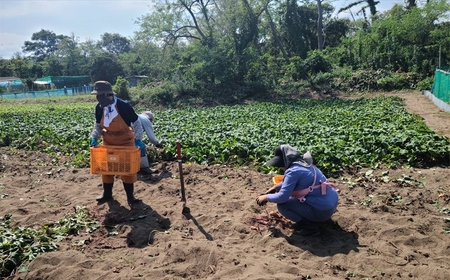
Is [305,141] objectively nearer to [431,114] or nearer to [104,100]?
[104,100]

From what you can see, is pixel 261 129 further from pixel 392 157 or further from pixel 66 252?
pixel 66 252

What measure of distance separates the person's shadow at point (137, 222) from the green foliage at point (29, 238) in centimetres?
28

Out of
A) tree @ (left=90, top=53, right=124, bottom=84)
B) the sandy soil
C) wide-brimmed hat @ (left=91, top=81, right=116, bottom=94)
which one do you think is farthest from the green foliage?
tree @ (left=90, top=53, right=124, bottom=84)

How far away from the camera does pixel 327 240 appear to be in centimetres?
446

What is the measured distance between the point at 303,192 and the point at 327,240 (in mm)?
688

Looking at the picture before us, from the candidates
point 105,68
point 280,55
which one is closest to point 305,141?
point 280,55

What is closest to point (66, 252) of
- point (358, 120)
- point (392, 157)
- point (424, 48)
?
point (392, 157)

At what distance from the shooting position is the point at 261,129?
37.4 feet

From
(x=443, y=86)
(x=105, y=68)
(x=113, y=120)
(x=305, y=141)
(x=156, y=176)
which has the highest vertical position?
(x=105, y=68)

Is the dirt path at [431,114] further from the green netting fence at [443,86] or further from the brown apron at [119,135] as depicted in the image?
the brown apron at [119,135]

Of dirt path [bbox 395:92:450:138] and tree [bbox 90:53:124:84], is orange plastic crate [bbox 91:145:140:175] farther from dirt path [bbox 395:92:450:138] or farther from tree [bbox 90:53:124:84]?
tree [bbox 90:53:124:84]

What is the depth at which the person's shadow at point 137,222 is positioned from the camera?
471 centimetres

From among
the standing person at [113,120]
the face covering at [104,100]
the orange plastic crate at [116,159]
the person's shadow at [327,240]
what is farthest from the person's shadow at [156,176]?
the person's shadow at [327,240]

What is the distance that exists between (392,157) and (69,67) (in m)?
63.3
